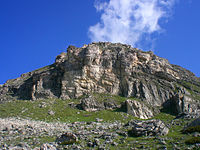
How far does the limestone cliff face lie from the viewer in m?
70.0

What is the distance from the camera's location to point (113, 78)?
7294 centimetres

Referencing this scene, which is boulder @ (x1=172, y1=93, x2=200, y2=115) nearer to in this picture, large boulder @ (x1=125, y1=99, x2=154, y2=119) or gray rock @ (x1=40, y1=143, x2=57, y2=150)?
large boulder @ (x1=125, y1=99, x2=154, y2=119)

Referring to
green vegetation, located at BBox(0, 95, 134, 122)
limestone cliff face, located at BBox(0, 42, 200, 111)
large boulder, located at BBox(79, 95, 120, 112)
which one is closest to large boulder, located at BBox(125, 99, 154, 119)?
green vegetation, located at BBox(0, 95, 134, 122)

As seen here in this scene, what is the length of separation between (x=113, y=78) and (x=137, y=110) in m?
18.0

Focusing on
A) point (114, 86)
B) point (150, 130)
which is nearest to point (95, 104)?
point (114, 86)

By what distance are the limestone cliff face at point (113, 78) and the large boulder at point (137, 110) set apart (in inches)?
262

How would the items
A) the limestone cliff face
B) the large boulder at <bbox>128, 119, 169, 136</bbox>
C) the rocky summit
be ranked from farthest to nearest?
the limestone cliff face < the rocky summit < the large boulder at <bbox>128, 119, 169, 136</bbox>

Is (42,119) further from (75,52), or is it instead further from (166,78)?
(166,78)

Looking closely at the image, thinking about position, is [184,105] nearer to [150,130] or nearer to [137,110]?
[137,110]

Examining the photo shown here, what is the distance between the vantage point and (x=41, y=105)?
6019cm

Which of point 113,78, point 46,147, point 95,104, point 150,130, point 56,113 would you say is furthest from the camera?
point 113,78

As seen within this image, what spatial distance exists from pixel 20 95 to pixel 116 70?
39139 millimetres

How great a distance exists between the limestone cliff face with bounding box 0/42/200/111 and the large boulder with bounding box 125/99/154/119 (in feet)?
21.8

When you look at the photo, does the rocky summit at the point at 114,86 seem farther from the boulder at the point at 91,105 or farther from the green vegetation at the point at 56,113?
the green vegetation at the point at 56,113
